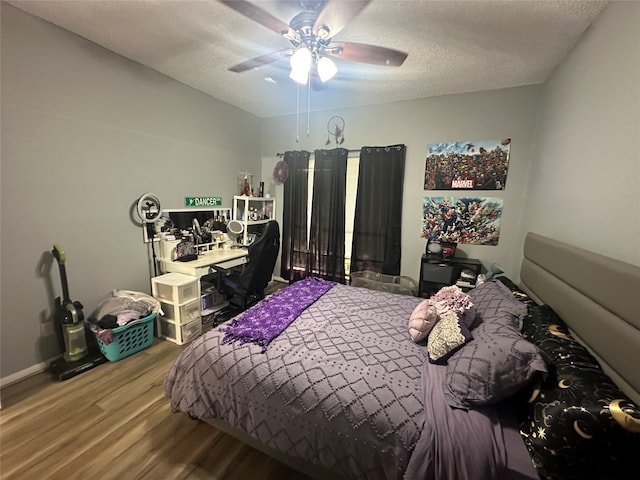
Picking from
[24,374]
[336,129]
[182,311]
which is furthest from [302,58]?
[24,374]

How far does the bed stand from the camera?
91 centimetres

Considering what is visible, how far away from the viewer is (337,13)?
1.32m

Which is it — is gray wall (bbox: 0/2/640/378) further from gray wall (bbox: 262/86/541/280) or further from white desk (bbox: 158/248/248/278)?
white desk (bbox: 158/248/248/278)

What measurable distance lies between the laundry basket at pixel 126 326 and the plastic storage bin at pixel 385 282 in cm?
222

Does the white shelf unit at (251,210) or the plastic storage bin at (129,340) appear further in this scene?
the white shelf unit at (251,210)

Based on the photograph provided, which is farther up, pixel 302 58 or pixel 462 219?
pixel 302 58

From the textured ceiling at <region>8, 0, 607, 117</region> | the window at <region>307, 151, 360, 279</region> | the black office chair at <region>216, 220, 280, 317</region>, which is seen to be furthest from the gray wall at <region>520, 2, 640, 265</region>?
the black office chair at <region>216, 220, 280, 317</region>

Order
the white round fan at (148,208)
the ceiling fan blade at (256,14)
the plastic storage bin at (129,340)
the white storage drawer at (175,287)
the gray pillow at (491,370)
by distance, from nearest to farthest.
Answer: the gray pillow at (491,370), the ceiling fan blade at (256,14), the plastic storage bin at (129,340), the white storage drawer at (175,287), the white round fan at (148,208)

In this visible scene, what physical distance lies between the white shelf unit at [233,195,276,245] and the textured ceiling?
144cm

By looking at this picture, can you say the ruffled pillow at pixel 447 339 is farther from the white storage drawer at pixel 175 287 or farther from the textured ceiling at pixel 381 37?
the white storage drawer at pixel 175 287

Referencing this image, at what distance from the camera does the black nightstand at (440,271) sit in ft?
9.18

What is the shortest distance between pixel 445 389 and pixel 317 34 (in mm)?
1979

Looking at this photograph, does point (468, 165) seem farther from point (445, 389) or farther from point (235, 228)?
point (235, 228)

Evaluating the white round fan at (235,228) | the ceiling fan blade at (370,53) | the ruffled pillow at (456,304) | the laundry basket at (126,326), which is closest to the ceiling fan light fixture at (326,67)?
the ceiling fan blade at (370,53)
